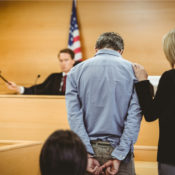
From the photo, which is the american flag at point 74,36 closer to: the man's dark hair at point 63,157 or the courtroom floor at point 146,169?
the courtroom floor at point 146,169

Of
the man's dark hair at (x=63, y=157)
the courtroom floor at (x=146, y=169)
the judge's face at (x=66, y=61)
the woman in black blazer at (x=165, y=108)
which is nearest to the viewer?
the man's dark hair at (x=63, y=157)

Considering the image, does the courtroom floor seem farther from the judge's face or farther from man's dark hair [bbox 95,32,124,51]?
the judge's face

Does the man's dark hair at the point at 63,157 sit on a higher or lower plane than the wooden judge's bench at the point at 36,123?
higher

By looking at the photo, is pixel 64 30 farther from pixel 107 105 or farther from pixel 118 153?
pixel 118 153

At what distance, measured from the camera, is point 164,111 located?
1.60 m

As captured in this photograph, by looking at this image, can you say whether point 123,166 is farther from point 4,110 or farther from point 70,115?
point 4,110

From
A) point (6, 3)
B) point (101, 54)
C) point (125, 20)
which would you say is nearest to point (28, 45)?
point (6, 3)

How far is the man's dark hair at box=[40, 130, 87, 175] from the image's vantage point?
985 millimetres

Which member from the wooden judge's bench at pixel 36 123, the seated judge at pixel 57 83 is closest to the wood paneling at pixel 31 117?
the wooden judge's bench at pixel 36 123

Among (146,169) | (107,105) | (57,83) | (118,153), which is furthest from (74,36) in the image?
(118,153)

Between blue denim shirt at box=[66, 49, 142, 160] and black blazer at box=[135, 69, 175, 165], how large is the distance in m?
0.09

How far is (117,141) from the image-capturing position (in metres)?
1.76

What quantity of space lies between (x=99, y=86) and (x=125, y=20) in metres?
4.22

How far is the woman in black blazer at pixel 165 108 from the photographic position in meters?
1.53
